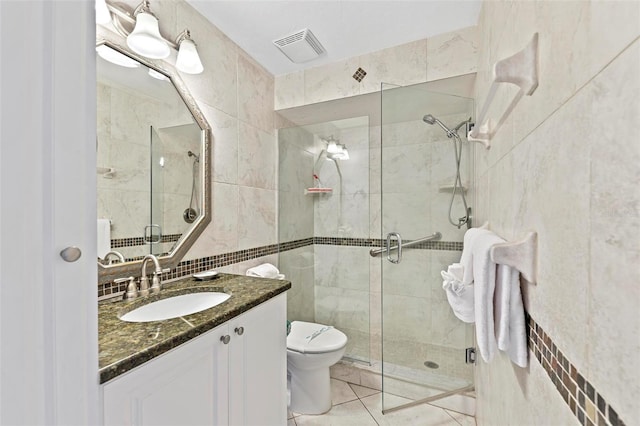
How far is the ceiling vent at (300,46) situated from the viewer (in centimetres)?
174

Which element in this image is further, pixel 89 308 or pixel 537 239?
pixel 537 239

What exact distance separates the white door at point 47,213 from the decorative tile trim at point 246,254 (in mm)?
913

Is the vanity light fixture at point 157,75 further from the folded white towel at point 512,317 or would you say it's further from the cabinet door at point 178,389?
the folded white towel at point 512,317

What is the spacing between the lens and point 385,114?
1.80 metres

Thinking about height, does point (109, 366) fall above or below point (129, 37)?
below

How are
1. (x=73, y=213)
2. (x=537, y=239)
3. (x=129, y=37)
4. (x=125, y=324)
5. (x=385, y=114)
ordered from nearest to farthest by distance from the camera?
(x=73, y=213)
(x=537, y=239)
(x=125, y=324)
(x=129, y=37)
(x=385, y=114)

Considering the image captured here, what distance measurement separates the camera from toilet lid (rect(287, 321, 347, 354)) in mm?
1844

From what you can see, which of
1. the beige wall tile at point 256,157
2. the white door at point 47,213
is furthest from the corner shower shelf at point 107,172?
the white door at point 47,213

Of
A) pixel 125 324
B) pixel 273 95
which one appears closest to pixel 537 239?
pixel 125 324

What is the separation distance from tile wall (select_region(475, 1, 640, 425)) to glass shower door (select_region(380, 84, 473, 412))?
97 centimetres

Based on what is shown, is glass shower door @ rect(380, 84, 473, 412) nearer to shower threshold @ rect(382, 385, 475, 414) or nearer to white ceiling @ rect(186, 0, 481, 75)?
shower threshold @ rect(382, 385, 475, 414)

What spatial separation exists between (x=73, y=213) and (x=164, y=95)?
4.21ft

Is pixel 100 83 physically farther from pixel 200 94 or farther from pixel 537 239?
pixel 537 239

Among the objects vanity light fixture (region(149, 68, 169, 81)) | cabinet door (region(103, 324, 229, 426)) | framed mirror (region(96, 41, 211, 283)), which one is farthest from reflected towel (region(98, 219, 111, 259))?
vanity light fixture (region(149, 68, 169, 81))
